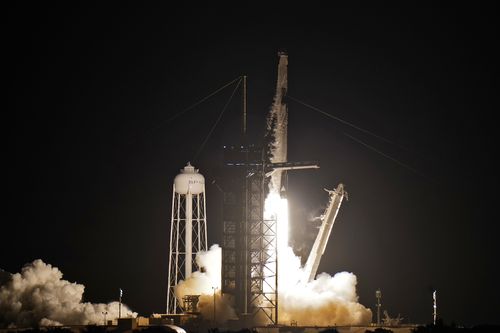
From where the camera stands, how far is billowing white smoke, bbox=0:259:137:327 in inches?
3664

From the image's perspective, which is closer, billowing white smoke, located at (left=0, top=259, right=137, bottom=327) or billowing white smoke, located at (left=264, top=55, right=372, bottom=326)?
billowing white smoke, located at (left=264, top=55, right=372, bottom=326)

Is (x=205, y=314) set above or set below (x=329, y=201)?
below

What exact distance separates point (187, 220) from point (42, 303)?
11700mm

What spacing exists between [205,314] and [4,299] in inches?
577

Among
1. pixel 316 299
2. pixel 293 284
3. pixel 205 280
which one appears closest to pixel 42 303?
pixel 205 280

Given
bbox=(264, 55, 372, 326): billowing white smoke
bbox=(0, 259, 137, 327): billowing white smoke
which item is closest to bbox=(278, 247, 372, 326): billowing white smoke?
bbox=(264, 55, 372, 326): billowing white smoke

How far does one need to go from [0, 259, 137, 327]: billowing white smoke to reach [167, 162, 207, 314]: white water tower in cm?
512

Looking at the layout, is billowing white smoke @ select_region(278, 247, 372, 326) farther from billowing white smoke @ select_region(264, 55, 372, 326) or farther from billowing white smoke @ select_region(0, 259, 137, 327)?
billowing white smoke @ select_region(0, 259, 137, 327)

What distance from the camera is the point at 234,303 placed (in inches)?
3565

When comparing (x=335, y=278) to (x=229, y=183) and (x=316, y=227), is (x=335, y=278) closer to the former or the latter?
(x=316, y=227)

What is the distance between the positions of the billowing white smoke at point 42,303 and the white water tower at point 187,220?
512cm

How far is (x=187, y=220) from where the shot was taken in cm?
9525

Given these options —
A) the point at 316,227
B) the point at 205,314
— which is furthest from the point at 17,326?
the point at 316,227

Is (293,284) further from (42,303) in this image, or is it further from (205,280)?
(42,303)
